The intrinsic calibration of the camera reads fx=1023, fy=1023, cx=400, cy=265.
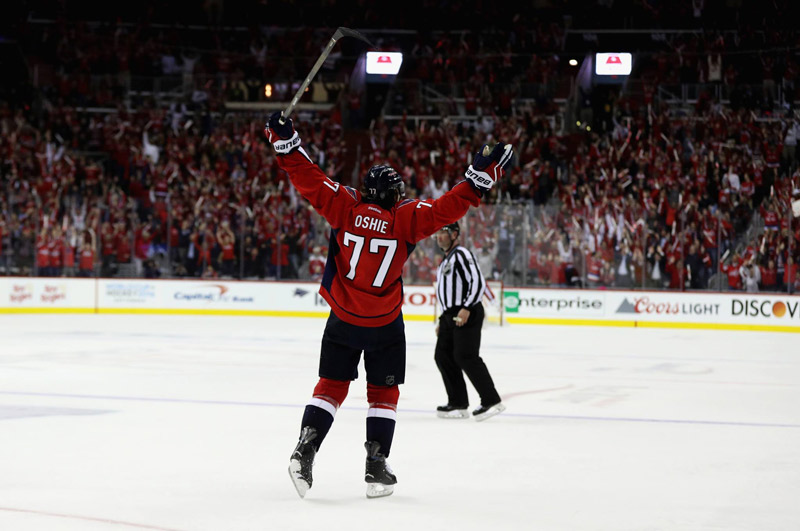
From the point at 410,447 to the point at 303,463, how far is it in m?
1.64

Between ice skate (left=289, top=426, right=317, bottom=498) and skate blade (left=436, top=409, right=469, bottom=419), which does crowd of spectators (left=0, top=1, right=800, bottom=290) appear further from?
ice skate (left=289, top=426, right=317, bottom=498)

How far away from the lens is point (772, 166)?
832 inches

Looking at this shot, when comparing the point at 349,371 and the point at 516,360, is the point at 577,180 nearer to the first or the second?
the point at 516,360

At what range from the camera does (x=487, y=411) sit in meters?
7.69

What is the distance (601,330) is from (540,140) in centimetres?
727

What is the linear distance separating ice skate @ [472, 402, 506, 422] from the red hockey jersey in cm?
262

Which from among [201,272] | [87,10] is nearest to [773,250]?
[201,272]

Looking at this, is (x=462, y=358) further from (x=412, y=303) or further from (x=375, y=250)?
(x=412, y=303)

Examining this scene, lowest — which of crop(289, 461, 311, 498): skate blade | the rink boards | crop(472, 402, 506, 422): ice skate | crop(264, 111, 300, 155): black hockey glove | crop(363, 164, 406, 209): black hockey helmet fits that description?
crop(472, 402, 506, 422): ice skate

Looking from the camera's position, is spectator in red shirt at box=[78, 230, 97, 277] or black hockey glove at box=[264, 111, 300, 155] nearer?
black hockey glove at box=[264, 111, 300, 155]

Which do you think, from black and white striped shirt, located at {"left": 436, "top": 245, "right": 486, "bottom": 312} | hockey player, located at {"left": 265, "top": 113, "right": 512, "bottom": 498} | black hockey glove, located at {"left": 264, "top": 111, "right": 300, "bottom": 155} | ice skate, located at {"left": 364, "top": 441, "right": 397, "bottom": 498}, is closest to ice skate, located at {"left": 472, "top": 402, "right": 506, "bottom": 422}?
black and white striped shirt, located at {"left": 436, "top": 245, "right": 486, "bottom": 312}

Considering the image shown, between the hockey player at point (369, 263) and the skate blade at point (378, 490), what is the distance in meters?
0.06

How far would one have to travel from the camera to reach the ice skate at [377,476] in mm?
4988

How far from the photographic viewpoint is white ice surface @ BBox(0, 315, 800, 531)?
461 cm
